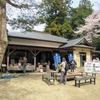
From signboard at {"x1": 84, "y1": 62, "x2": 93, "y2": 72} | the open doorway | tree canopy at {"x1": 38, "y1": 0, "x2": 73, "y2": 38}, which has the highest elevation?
tree canopy at {"x1": 38, "y1": 0, "x2": 73, "y2": 38}

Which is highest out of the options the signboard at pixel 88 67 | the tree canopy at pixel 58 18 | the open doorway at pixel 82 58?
the tree canopy at pixel 58 18

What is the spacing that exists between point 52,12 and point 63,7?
3198 millimetres

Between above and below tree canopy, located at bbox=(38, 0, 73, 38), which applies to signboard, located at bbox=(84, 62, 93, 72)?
below

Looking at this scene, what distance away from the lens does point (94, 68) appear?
531 inches

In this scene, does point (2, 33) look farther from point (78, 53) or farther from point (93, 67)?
point (78, 53)

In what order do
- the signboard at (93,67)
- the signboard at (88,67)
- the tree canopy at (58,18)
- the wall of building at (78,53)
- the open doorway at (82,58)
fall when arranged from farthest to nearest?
the tree canopy at (58,18) < the open doorway at (82,58) < the wall of building at (78,53) < the signboard at (88,67) < the signboard at (93,67)

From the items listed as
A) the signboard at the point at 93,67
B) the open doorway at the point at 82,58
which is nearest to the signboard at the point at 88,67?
the signboard at the point at 93,67

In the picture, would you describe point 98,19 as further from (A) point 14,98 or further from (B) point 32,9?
(A) point 14,98

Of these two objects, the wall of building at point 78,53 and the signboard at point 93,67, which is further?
the wall of building at point 78,53

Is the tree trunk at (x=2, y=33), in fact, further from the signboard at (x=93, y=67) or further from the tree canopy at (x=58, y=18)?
the tree canopy at (x=58, y=18)

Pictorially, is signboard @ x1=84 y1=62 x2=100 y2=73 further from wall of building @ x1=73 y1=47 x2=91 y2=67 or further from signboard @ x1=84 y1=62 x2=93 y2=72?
wall of building @ x1=73 y1=47 x2=91 y2=67

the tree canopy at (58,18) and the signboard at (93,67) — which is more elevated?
the tree canopy at (58,18)

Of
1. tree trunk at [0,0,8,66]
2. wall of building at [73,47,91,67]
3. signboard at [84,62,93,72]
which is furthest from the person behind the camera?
wall of building at [73,47,91,67]

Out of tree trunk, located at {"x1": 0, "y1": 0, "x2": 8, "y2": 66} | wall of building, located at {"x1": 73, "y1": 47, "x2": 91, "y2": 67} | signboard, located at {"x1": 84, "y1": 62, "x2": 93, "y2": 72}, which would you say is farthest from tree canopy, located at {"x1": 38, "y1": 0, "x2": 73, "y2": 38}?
tree trunk, located at {"x1": 0, "y1": 0, "x2": 8, "y2": 66}
